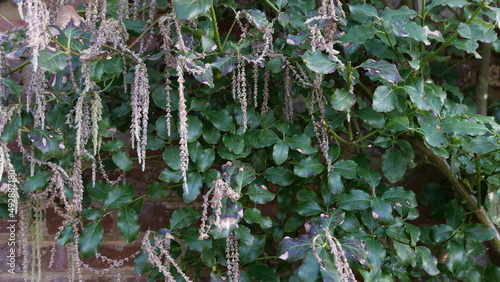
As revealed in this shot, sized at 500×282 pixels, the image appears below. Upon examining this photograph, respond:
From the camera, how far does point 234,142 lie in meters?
0.98

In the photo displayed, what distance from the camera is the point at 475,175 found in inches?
44.0

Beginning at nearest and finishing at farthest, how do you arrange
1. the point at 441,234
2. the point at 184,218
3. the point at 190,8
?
the point at 190,8 < the point at 184,218 < the point at 441,234

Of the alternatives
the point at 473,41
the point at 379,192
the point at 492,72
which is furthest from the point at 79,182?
the point at 492,72

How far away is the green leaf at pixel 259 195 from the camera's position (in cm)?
93

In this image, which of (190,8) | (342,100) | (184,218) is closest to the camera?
(190,8)

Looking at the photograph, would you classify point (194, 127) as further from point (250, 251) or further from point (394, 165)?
point (394, 165)

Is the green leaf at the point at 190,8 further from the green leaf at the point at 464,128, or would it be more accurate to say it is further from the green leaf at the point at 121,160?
the green leaf at the point at 464,128

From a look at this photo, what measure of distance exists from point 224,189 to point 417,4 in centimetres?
77

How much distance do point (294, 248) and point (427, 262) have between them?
12.7 inches

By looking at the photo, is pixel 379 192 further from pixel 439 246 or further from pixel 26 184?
pixel 26 184

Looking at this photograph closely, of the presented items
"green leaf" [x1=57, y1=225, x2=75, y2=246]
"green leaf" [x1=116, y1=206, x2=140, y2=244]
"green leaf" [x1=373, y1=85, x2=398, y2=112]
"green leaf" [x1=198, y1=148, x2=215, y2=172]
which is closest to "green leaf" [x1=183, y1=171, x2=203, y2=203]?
"green leaf" [x1=198, y1=148, x2=215, y2=172]

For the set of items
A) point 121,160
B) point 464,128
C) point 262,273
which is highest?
point 464,128

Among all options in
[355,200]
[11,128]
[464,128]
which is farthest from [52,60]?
[464,128]

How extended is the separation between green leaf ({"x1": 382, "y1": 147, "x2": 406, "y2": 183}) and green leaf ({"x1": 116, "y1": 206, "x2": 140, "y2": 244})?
0.55 m
